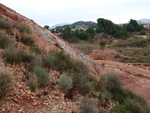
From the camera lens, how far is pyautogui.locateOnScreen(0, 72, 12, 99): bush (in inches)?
131

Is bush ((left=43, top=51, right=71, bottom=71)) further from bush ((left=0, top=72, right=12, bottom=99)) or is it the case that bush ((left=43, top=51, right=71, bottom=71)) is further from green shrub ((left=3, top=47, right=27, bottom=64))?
bush ((left=0, top=72, right=12, bottom=99))

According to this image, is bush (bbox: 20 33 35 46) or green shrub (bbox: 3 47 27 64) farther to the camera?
bush (bbox: 20 33 35 46)

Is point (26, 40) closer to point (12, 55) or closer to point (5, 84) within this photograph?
point (12, 55)

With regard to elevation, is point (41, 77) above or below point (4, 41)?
below

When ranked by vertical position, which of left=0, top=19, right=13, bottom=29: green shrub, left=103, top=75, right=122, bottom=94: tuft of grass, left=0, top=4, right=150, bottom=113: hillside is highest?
left=0, top=19, right=13, bottom=29: green shrub

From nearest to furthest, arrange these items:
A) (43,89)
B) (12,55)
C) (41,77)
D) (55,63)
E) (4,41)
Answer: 1. (43,89)
2. (41,77)
3. (12,55)
4. (4,41)
5. (55,63)

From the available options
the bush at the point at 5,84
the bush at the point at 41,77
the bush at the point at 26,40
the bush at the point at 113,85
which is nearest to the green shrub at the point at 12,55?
the bush at the point at 41,77

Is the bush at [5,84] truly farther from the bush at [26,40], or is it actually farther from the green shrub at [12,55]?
the bush at [26,40]

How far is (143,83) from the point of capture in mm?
12570

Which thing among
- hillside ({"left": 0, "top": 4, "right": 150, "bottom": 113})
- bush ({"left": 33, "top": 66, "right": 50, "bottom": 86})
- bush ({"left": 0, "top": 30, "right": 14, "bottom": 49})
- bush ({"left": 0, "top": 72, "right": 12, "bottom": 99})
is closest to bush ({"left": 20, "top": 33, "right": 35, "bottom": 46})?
hillside ({"left": 0, "top": 4, "right": 150, "bottom": 113})

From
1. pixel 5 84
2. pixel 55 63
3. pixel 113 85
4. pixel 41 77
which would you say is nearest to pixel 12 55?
pixel 41 77

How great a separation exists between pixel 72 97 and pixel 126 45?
147 ft

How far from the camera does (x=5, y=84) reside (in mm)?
3418

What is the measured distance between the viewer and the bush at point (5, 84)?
3.34 metres
